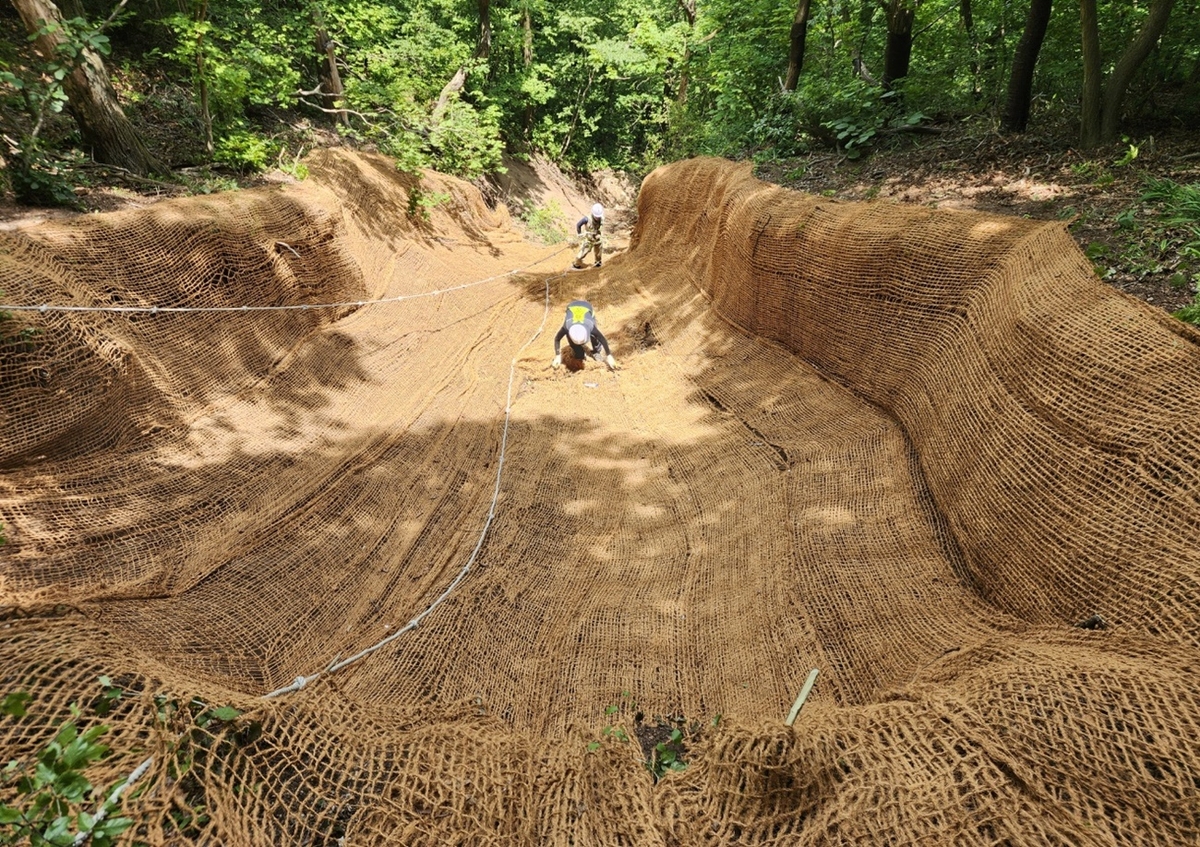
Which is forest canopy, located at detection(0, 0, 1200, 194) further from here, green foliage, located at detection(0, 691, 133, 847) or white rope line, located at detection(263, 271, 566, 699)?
green foliage, located at detection(0, 691, 133, 847)

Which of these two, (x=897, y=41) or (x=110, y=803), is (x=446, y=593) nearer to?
(x=110, y=803)

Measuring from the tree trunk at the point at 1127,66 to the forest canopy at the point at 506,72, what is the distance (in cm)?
2

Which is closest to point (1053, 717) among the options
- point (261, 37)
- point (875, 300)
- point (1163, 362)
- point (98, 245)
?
point (1163, 362)

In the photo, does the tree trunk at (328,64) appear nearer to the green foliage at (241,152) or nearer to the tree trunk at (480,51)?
the tree trunk at (480,51)

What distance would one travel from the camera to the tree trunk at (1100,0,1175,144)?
4.71m

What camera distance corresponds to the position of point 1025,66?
6172mm

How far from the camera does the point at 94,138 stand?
6.58 meters

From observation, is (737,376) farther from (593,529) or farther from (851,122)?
(851,122)

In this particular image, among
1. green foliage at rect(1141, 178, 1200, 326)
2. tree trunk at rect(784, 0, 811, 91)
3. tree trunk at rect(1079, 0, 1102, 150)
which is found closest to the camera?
green foliage at rect(1141, 178, 1200, 326)

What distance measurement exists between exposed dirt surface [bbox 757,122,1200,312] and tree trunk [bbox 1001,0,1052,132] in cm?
23

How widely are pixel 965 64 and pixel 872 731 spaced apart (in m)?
10.8

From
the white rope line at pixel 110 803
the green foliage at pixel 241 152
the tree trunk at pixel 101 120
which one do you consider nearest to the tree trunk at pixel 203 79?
the green foliage at pixel 241 152

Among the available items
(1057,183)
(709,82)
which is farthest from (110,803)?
(709,82)

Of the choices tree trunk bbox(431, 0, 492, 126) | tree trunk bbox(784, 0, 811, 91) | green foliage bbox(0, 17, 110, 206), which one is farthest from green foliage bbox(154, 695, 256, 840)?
tree trunk bbox(431, 0, 492, 126)
